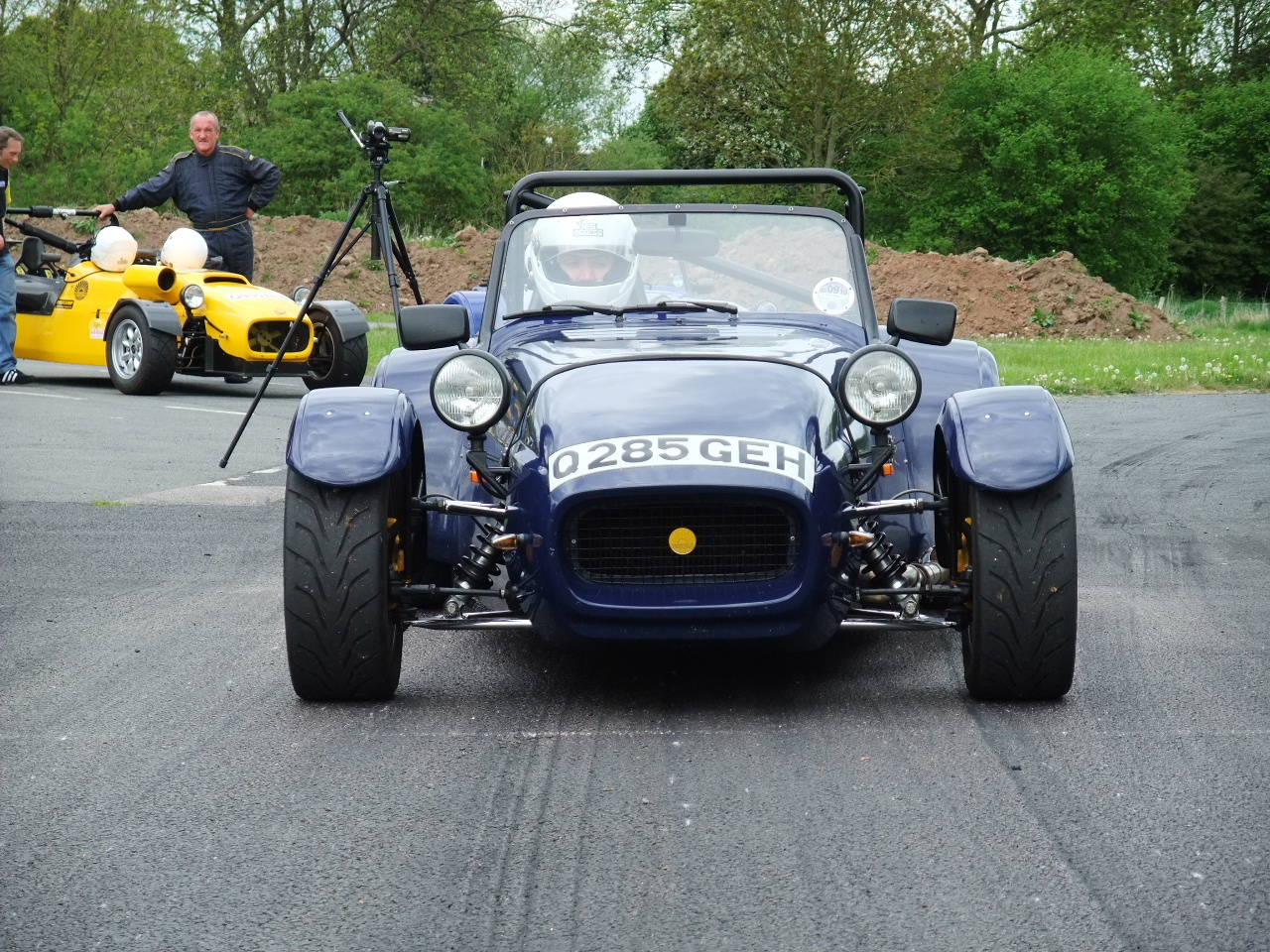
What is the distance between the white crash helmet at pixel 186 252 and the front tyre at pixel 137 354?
1.73 feet

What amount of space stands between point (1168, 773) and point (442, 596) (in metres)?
1.90

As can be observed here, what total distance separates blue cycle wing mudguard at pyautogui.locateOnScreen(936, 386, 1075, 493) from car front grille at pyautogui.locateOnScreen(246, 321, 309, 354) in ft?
30.8

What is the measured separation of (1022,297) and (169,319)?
17.8 m

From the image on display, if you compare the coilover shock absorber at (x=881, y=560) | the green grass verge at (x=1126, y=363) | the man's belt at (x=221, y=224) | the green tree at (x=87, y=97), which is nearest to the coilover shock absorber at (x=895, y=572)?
the coilover shock absorber at (x=881, y=560)

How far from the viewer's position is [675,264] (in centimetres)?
582

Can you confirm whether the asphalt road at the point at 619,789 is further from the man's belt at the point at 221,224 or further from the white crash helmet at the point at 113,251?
the white crash helmet at the point at 113,251

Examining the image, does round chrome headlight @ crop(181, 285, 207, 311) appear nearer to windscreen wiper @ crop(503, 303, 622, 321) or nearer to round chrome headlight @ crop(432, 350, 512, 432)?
windscreen wiper @ crop(503, 303, 622, 321)

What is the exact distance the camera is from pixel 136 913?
115 inches

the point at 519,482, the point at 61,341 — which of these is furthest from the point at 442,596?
the point at 61,341

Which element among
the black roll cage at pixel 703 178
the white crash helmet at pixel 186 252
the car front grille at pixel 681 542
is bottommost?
the car front grille at pixel 681 542

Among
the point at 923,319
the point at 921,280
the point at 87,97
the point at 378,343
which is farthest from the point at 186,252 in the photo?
the point at 87,97

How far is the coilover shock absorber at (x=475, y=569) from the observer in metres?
4.48

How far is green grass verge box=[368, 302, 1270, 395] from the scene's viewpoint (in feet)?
54.1

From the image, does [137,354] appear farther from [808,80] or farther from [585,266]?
[808,80]
